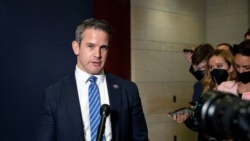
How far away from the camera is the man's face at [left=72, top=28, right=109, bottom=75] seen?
4.75ft

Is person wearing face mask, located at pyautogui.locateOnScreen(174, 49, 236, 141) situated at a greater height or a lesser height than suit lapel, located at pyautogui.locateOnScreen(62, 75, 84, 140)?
greater

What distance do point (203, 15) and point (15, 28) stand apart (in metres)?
2.72

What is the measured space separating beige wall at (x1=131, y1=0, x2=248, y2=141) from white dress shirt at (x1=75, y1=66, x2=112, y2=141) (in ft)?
6.05

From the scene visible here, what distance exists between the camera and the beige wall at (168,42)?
3.46 meters

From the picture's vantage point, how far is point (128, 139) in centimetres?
152

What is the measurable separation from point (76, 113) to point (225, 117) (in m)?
0.91

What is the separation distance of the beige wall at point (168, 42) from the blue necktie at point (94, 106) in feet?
6.21

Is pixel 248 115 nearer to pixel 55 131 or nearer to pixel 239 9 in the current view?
pixel 55 131

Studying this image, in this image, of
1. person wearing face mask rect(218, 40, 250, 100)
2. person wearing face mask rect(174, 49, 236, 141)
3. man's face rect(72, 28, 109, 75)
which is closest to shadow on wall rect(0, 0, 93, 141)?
man's face rect(72, 28, 109, 75)

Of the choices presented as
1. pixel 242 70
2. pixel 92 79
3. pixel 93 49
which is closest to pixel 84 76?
pixel 92 79

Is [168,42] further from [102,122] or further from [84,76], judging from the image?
[102,122]

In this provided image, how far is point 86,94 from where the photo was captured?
1.48m

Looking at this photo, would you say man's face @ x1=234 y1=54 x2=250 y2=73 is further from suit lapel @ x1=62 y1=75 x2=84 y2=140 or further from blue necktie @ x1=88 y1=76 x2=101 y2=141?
suit lapel @ x1=62 y1=75 x2=84 y2=140

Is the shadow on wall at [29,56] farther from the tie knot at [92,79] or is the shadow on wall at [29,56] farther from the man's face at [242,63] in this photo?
the man's face at [242,63]
